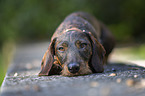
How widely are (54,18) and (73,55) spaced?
43.3 ft

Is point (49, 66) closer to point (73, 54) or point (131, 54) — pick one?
point (73, 54)

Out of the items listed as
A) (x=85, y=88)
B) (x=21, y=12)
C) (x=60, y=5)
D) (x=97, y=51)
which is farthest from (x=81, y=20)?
(x=21, y=12)

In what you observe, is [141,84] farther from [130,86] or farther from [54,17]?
[54,17]

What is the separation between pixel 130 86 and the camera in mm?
2949

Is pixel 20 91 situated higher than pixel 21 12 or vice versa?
pixel 21 12

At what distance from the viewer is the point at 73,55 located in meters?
4.02

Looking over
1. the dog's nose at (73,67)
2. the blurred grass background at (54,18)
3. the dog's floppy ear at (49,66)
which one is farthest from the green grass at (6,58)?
the dog's nose at (73,67)

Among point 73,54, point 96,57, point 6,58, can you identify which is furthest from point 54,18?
point 73,54

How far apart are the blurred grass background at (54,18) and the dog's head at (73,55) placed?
5.20m

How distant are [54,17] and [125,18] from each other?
16.6ft

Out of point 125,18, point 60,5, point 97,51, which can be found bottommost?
point 97,51

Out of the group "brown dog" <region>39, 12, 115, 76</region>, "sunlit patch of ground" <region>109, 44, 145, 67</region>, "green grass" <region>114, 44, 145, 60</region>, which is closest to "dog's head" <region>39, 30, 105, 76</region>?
"brown dog" <region>39, 12, 115, 76</region>

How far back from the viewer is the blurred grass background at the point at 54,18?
45.9 ft

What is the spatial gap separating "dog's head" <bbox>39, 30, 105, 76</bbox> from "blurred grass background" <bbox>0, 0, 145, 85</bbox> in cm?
520
